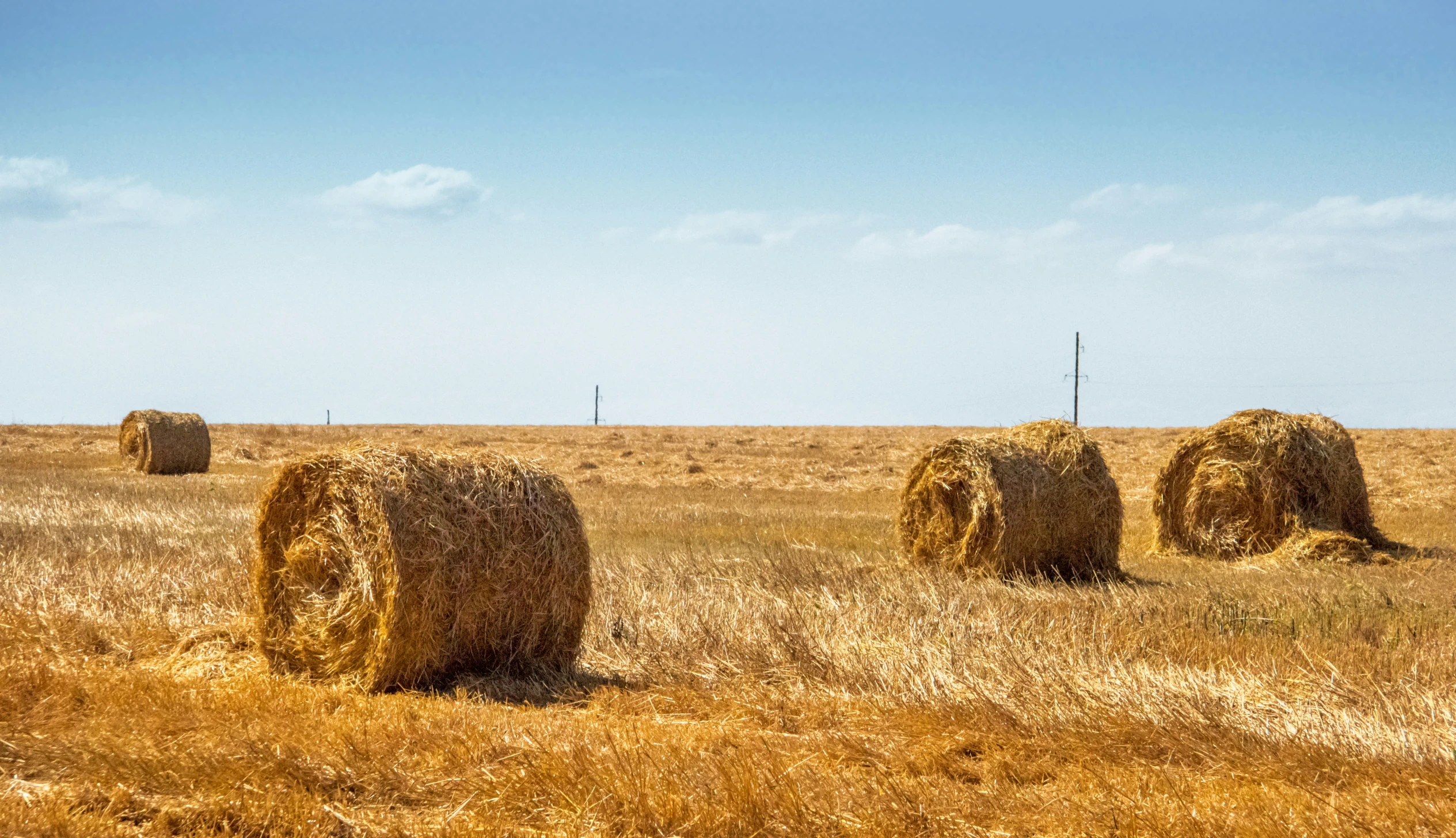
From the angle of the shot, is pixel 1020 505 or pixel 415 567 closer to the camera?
pixel 415 567

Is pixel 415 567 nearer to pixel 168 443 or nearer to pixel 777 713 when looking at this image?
pixel 777 713

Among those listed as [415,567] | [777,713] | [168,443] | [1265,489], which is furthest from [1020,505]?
[168,443]

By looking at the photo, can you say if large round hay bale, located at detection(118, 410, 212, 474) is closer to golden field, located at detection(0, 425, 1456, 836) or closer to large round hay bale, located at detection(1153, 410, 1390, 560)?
golden field, located at detection(0, 425, 1456, 836)

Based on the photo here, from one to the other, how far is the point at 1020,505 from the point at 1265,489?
4.88m

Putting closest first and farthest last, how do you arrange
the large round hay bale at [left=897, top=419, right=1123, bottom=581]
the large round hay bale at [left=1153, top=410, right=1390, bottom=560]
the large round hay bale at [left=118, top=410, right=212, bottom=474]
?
the large round hay bale at [left=897, top=419, right=1123, bottom=581] < the large round hay bale at [left=1153, top=410, right=1390, bottom=560] < the large round hay bale at [left=118, top=410, right=212, bottom=474]

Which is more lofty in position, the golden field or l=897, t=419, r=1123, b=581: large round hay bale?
l=897, t=419, r=1123, b=581: large round hay bale

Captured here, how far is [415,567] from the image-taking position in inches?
287

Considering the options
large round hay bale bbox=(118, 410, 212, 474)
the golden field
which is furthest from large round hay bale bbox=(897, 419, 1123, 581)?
large round hay bale bbox=(118, 410, 212, 474)

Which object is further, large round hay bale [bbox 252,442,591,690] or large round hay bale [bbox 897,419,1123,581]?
large round hay bale [bbox 897,419,1123,581]

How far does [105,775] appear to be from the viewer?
5.12 metres

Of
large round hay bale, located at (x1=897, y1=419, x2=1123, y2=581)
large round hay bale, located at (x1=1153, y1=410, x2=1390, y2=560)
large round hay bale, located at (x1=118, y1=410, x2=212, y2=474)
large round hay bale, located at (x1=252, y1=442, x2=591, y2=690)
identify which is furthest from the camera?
large round hay bale, located at (x1=118, y1=410, x2=212, y2=474)

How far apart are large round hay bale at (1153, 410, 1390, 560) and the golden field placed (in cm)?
272

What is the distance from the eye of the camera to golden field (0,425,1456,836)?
4840 mm

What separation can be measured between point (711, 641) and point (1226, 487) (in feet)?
34.2
